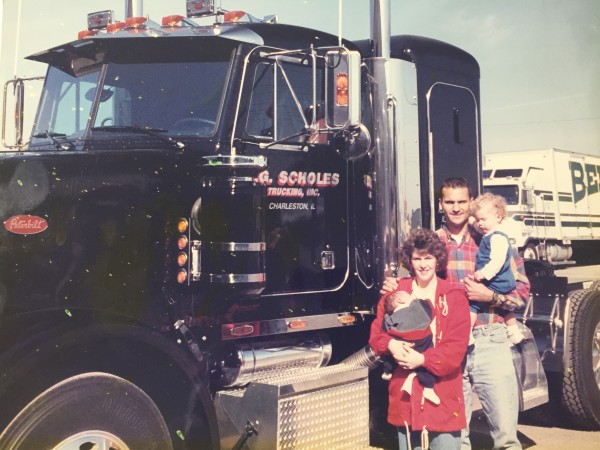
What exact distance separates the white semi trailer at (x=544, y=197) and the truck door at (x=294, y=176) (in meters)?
14.1

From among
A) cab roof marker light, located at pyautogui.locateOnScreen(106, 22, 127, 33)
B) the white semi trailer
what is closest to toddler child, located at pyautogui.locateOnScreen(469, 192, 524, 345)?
cab roof marker light, located at pyautogui.locateOnScreen(106, 22, 127, 33)

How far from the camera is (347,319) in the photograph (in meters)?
4.76

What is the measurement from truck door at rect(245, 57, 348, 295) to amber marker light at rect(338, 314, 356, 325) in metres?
0.21

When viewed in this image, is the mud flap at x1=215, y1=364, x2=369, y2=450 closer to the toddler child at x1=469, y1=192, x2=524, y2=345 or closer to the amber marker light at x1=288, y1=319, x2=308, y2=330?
the amber marker light at x1=288, y1=319, x2=308, y2=330

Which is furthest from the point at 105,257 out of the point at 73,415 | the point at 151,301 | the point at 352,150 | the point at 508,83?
the point at 508,83

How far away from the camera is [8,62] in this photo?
5.05m

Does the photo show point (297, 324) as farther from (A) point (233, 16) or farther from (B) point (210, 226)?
(A) point (233, 16)

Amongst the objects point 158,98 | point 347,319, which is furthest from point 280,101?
point 347,319

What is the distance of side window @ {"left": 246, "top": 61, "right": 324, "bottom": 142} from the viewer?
14.3ft

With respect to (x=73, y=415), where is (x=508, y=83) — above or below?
above

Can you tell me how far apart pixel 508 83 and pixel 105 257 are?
3.15 m

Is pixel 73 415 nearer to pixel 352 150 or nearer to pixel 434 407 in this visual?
pixel 434 407

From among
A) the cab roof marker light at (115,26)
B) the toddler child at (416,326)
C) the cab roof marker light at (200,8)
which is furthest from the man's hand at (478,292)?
the cab roof marker light at (115,26)

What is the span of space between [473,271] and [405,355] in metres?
0.97
